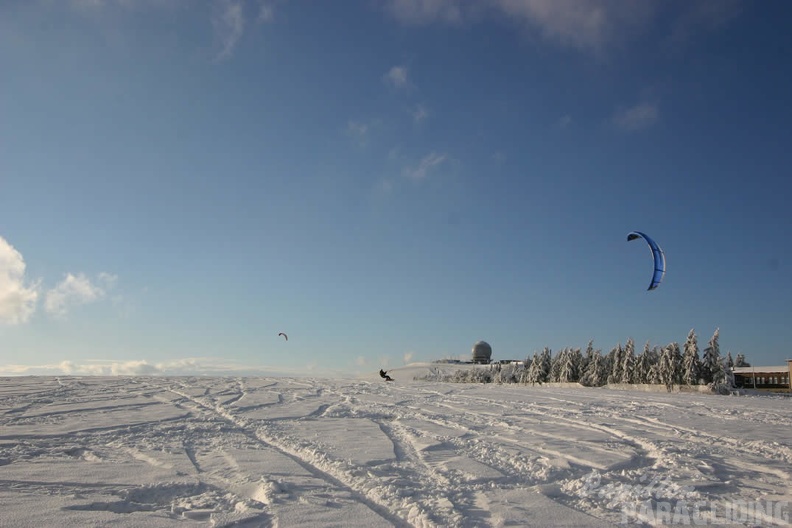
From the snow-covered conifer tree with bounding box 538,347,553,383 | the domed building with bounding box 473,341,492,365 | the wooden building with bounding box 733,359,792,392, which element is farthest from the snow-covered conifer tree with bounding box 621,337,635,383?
the domed building with bounding box 473,341,492,365

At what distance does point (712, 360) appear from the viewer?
3588cm

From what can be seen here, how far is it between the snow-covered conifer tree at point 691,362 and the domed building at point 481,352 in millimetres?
61968

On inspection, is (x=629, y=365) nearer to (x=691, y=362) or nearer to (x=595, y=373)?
(x=595, y=373)

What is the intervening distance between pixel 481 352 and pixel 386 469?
93083 millimetres

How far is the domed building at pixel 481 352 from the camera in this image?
97.9 m

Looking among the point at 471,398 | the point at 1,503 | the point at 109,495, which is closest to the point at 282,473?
the point at 109,495

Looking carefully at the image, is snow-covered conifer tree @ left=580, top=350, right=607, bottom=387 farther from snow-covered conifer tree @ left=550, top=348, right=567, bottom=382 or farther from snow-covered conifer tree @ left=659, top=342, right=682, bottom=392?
snow-covered conifer tree @ left=659, top=342, right=682, bottom=392

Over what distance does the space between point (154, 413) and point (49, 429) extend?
319cm

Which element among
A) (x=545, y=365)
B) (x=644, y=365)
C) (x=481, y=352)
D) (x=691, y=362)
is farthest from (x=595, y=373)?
(x=481, y=352)

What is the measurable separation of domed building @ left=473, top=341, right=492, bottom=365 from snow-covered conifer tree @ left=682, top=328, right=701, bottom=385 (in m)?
62.0

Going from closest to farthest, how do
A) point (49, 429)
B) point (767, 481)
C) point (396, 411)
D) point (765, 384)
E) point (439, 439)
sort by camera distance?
point (767, 481) < point (439, 439) < point (49, 429) < point (396, 411) < point (765, 384)

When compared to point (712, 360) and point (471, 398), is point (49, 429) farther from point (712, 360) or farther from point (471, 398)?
point (712, 360)

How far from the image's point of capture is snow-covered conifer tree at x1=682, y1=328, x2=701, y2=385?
3609cm

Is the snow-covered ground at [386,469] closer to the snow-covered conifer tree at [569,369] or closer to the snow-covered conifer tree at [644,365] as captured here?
the snow-covered conifer tree at [644,365]
